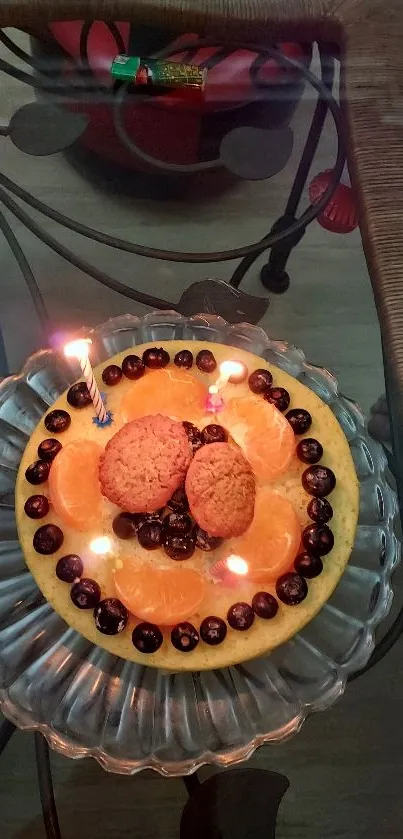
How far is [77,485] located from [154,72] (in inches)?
28.1

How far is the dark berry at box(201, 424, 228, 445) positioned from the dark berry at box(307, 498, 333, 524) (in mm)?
135

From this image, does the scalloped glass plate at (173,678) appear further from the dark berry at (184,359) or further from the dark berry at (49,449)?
the dark berry at (184,359)

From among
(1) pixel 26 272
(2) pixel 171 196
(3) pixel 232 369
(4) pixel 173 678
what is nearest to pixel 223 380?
(3) pixel 232 369

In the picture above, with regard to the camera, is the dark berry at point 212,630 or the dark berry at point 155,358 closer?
the dark berry at point 212,630

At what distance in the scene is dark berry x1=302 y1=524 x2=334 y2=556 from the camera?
849 mm

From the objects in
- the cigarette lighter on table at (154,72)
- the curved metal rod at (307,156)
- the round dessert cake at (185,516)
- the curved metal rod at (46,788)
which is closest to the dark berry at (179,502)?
the round dessert cake at (185,516)

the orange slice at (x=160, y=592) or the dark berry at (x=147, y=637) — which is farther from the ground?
the orange slice at (x=160, y=592)

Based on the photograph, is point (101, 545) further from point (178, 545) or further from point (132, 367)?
point (132, 367)

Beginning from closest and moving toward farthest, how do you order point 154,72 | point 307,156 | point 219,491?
point 219,491, point 154,72, point 307,156

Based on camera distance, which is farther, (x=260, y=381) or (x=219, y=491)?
(x=260, y=381)

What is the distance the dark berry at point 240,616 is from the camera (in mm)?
821

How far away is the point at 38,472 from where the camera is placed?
0.87 m

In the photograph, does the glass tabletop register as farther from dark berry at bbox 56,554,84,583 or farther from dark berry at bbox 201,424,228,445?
dark berry at bbox 56,554,84,583

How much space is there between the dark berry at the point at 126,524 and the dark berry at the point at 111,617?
0.26ft
